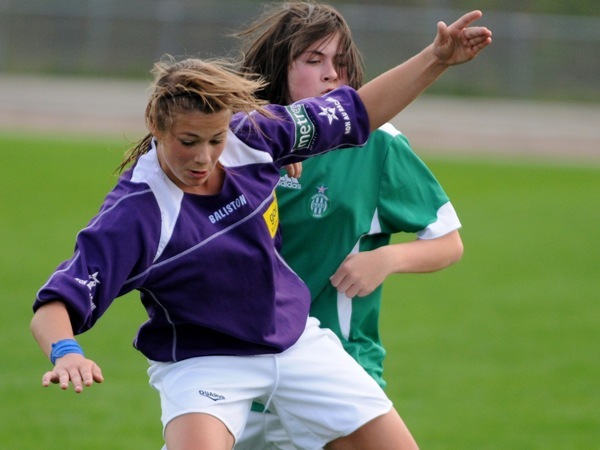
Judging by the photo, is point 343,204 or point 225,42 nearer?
point 343,204

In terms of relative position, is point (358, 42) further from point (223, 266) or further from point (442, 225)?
point (223, 266)

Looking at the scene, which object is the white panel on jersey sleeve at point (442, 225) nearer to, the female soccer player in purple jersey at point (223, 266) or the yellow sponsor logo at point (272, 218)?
the female soccer player in purple jersey at point (223, 266)

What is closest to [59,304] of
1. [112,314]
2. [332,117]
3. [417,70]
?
[332,117]

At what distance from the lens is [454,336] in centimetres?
960

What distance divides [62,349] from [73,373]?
10 centimetres

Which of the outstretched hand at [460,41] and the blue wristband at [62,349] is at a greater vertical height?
the outstretched hand at [460,41]

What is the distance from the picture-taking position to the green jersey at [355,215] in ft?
14.0

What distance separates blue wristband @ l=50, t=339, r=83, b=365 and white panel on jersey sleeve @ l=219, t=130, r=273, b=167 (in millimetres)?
795

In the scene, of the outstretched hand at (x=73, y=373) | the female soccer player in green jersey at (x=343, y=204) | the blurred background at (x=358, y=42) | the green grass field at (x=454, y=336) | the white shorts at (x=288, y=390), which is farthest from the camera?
the blurred background at (x=358, y=42)

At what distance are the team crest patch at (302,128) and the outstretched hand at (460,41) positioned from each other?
0.47 meters

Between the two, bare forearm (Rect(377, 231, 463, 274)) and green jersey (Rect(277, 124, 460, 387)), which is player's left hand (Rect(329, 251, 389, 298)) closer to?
bare forearm (Rect(377, 231, 463, 274))

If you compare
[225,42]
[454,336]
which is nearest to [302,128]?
[454,336]

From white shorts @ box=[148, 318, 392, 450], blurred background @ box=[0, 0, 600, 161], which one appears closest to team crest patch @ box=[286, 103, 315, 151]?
white shorts @ box=[148, 318, 392, 450]

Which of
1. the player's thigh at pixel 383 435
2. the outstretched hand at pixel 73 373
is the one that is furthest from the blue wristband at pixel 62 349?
the player's thigh at pixel 383 435
